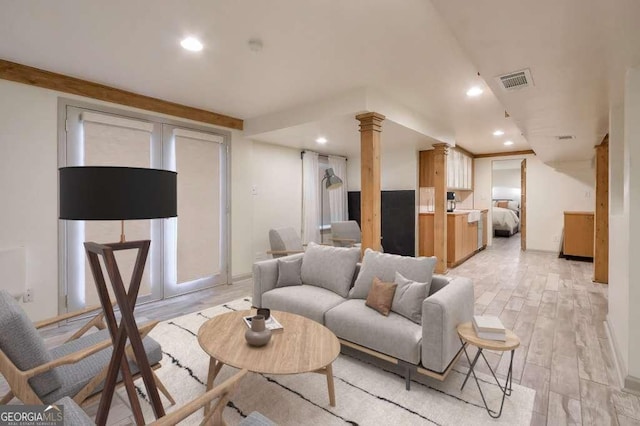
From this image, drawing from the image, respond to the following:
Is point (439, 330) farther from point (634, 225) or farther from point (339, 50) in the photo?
point (339, 50)

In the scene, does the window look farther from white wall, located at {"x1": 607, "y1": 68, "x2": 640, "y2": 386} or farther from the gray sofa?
white wall, located at {"x1": 607, "y1": 68, "x2": 640, "y2": 386}

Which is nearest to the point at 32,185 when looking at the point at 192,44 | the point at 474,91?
the point at 192,44

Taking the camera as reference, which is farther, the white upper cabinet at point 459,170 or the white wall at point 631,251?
the white upper cabinet at point 459,170

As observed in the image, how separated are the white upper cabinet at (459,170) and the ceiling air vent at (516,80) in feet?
13.0

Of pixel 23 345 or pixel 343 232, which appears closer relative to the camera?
pixel 23 345

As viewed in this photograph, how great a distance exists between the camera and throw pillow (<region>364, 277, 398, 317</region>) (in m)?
2.42

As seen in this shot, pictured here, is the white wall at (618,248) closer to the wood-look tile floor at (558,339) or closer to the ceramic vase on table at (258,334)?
the wood-look tile floor at (558,339)

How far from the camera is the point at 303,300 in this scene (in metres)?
2.78

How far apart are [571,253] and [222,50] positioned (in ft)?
25.2

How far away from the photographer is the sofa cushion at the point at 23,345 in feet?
4.59

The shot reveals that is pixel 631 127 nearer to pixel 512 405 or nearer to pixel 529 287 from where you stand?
pixel 512 405

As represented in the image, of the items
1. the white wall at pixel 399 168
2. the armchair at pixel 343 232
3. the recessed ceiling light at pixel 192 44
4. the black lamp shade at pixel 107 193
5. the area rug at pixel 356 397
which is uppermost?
the recessed ceiling light at pixel 192 44

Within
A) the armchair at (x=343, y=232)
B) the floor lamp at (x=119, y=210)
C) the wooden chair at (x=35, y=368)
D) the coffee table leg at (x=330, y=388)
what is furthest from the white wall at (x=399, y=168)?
the wooden chair at (x=35, y=368)

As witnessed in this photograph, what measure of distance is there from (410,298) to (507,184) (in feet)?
39.0
